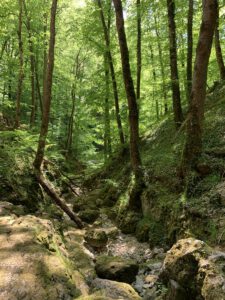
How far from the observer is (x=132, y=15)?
18438 mm

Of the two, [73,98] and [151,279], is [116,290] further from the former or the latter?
[73,98]

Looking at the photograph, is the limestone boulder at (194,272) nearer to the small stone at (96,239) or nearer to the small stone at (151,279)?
the small stone at (151,279)

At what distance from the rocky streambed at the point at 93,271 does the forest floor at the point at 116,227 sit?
16 mm

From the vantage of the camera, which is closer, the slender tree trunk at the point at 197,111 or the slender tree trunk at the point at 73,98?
the slender tree trunk at the point at 197,111

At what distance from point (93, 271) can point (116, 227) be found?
3.82 m

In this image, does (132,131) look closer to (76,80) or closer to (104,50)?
(104,50)

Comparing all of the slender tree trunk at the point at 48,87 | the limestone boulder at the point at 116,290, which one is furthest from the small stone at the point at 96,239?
the slender tree trunk at the point at 48,87

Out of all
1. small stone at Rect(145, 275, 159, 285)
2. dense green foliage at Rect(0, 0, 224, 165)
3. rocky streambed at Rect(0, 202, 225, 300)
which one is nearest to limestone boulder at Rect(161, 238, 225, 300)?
rocky streambed at Rect(0, 202, 225, 300)

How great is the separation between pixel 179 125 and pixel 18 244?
9005 millimetres

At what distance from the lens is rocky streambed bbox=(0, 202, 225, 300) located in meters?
4.18

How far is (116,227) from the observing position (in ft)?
33.3

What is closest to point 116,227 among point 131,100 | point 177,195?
point 177,195

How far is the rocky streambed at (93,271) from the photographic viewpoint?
13.7ft

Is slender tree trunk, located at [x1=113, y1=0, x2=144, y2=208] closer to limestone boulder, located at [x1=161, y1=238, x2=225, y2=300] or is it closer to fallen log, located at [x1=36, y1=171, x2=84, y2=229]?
fallen log, located at [x1=36, y1=171, x2=84, y2=229]
